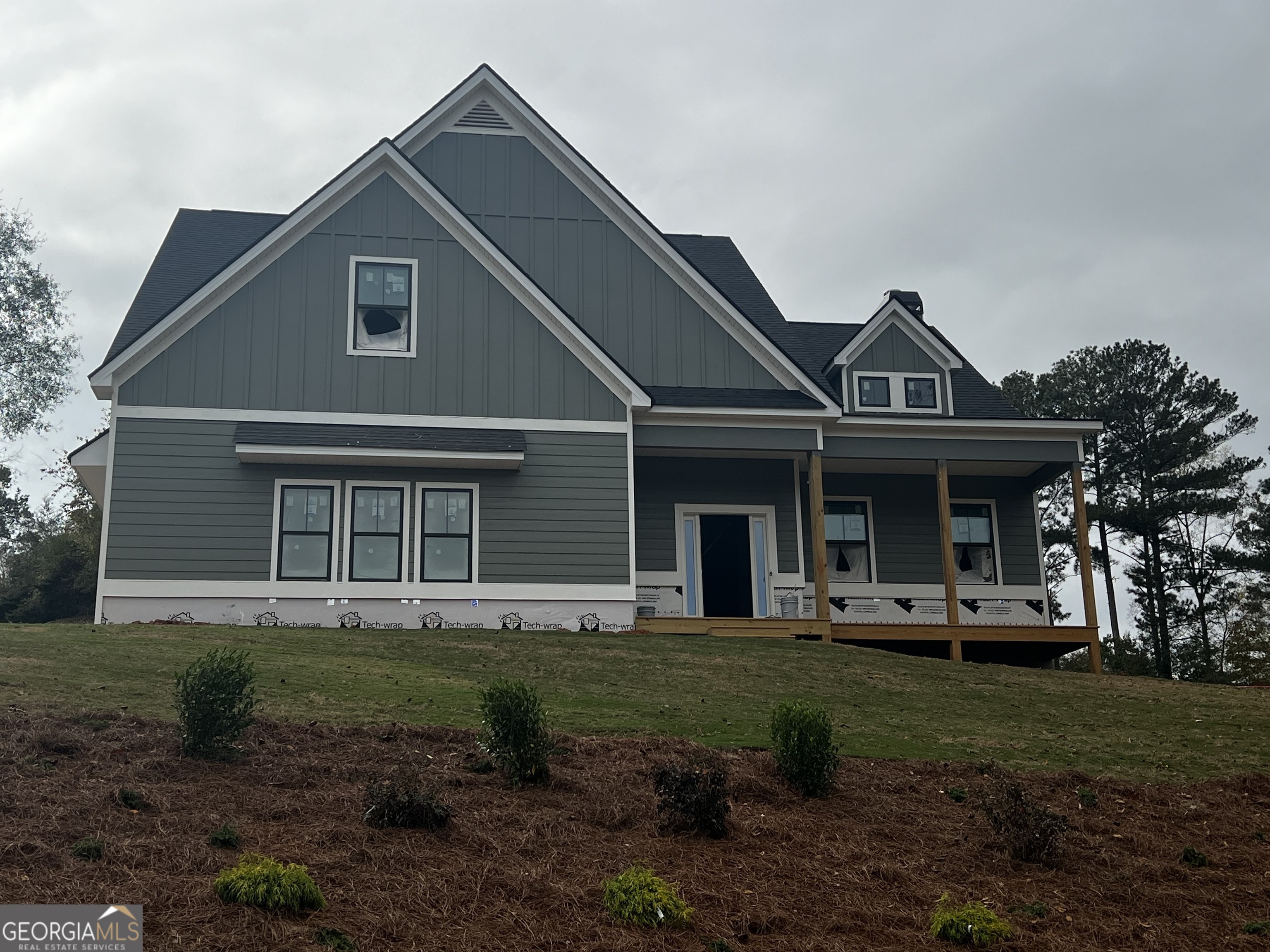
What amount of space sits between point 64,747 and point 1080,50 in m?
18.8

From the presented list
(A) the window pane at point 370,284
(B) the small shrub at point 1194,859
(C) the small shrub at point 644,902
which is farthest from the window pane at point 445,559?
(B) the small shrub at point 1194,859

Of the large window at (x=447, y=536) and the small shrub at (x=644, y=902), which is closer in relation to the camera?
the small shrub at (x=644, y=902)

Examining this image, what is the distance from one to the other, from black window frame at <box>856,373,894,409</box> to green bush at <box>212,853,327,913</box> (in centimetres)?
1693

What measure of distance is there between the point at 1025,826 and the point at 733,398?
494 inches

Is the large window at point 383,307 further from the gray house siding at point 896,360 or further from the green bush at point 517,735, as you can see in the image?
the green bush at point 517,735

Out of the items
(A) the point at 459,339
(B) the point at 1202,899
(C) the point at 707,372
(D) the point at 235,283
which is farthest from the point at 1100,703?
(D) the point at 235,283

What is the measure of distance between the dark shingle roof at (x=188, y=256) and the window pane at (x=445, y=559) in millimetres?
5330

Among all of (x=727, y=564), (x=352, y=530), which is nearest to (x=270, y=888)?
(x=352, y=530)

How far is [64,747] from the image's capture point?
797 cm

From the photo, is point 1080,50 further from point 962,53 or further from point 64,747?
point 64,747

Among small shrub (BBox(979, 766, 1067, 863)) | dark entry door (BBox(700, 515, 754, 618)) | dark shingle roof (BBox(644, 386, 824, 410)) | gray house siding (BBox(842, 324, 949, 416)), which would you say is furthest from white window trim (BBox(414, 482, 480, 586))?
small shrub (BBox(979, 766, 1067, 863))

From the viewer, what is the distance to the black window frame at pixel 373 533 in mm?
17016

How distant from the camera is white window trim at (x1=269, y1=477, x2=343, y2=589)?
1673 centimetres

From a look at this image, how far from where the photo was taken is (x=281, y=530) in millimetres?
16938
